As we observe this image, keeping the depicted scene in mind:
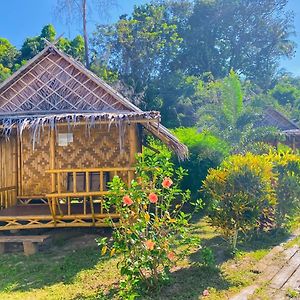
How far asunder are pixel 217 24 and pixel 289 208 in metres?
30.3

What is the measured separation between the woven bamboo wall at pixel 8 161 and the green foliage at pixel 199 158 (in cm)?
483

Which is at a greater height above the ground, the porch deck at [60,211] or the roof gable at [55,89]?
the roof gable at [55,89]

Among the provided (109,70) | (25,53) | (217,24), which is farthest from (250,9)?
(25,53)

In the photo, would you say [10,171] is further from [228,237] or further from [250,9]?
[250,9]

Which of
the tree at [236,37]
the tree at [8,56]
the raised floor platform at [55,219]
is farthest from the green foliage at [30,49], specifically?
the raised floor platform at [55,219]

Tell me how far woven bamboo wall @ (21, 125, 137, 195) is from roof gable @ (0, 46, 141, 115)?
59cm

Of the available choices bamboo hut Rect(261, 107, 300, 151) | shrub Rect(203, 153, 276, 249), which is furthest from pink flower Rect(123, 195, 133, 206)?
bamboo hut Rect(261, 107, 300, 151)

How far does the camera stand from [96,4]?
22547 millimetres

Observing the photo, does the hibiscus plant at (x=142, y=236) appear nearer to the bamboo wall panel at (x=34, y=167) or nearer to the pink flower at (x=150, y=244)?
the pink flower at (x=150, y=244)

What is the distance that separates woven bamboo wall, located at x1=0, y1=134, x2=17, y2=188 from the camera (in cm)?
964

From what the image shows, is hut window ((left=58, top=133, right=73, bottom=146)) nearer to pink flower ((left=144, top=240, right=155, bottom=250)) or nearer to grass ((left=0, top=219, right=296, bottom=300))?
grass ((left=0, top=219, right=296, bottom=300))

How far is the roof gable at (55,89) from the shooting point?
911 cm

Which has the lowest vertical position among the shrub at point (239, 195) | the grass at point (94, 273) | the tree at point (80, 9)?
the grass at point (94, 273)

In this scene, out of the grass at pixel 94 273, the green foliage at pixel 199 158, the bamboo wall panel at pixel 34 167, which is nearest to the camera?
the grass at pixel 94 273
